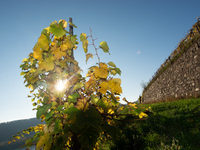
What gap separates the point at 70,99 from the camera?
3.08 feet

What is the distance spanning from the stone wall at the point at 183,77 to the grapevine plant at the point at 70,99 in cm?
771

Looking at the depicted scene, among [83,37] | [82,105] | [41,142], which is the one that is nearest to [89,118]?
[82,105]

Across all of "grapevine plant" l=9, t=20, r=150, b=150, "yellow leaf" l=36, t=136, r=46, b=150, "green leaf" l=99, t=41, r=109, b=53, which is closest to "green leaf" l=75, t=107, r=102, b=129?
"grapevine plant" l=9, t=20, r=150, b=150

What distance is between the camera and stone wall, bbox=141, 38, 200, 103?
6.91 meters

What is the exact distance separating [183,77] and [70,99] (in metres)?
9.21

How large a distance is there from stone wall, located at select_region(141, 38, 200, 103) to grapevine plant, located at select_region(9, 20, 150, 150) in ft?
25.3

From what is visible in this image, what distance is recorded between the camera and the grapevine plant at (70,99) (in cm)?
86

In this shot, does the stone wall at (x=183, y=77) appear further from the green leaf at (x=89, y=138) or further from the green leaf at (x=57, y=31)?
the green leaf at (x=57, y=31)

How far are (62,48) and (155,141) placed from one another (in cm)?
319

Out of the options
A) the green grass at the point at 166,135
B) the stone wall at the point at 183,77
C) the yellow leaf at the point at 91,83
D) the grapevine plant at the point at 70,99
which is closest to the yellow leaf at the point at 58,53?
the grapevine plant at the point at 70,99

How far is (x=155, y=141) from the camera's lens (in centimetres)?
303

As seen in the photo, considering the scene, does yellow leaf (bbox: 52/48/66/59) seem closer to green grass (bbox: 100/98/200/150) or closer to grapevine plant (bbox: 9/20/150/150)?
grapevine plant (bbox: 9/20/150/150)

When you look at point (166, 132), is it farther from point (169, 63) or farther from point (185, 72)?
point (169, 63)

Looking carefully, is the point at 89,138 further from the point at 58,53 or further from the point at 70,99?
the point at 58,53
